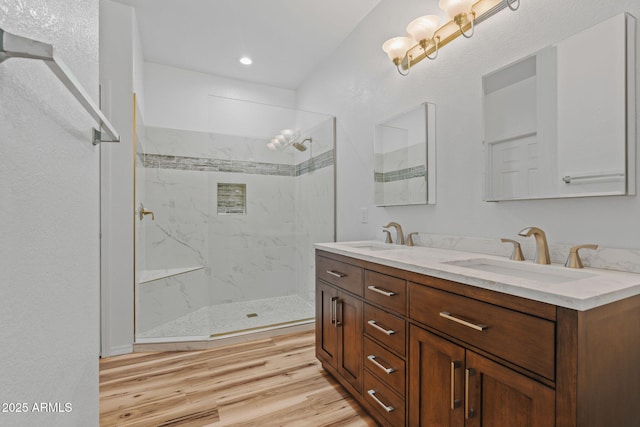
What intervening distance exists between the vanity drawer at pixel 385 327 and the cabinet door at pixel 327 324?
1.11ft

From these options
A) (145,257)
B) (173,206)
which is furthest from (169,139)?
(145,257)

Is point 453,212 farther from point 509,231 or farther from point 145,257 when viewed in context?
point 145,257

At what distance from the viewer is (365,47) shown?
8.22ft

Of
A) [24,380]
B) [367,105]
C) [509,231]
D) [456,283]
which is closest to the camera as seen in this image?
[24,380]

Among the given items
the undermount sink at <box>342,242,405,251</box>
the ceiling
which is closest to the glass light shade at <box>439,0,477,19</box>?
the ceiling

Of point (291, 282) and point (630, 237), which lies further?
point (291, 282)

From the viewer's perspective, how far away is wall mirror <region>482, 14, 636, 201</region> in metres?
1.07

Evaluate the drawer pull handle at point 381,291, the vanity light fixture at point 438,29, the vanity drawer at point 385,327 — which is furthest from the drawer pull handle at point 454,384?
the vanity light fixture at point 438,29

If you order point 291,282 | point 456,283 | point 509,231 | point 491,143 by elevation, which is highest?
point 491,143

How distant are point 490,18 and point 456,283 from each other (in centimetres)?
138

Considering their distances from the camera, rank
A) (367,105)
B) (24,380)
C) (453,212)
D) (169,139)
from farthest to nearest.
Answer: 1. (169,139)
2. (367,105)
3. (453,212)
4. (24,380)

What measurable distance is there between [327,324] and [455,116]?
1.47 meters

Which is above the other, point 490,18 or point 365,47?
point 365,47

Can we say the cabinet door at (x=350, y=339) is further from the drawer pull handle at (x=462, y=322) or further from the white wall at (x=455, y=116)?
the white wall at (x=455, y=116)
